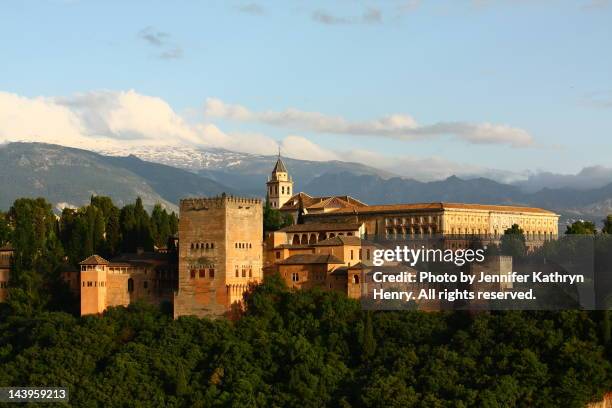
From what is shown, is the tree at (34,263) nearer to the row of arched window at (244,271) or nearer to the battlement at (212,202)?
the battlement at (212,202)

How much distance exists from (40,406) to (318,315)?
1388cm

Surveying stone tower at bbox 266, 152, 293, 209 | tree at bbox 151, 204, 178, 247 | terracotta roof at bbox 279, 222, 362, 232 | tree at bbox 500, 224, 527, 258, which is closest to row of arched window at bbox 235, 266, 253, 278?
terracotta roof at bbox 279, 222, 362, 232

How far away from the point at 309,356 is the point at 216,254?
7741mm

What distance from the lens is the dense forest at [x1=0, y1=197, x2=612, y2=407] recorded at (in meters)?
53.0

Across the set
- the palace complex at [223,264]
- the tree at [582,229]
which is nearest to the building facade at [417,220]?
the tree at [582,229]

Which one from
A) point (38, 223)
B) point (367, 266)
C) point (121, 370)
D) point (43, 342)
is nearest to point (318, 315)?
point (367, 266)

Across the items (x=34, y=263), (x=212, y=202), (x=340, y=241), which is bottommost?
(x=34, y=263)

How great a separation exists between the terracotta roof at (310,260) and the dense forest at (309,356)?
148 centimetres

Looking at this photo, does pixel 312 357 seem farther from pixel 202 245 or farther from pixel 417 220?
pixel 417 220

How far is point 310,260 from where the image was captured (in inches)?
2466

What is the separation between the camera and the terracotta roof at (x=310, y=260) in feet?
204

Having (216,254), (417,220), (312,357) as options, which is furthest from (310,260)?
(417,220)

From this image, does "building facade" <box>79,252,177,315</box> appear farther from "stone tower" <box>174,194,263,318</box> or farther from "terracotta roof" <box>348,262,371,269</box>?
"terracotta roof" <box>348,262,371,269</box>

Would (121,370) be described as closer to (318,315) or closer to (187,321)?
(187,321)
